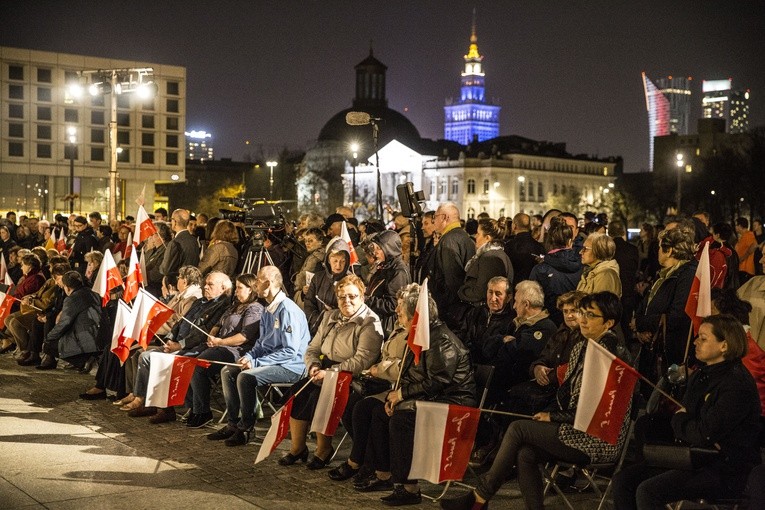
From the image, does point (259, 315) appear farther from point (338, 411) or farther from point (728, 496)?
point (728, 496)

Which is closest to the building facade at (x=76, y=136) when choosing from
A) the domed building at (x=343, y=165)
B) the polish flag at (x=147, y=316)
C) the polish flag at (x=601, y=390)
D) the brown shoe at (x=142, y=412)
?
the domed building at (x=343, y=165)

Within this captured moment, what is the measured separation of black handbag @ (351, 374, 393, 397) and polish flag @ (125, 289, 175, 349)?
9.58 feet

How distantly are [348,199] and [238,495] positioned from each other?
110575 mm

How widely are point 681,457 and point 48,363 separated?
10.9 metres

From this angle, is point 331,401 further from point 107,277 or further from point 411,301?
point 107,277

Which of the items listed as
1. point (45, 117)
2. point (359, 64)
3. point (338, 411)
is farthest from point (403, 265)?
point (359, 64)

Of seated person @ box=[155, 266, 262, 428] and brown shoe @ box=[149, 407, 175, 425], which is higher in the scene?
seated person @ box=[155, 266, 262, 428]

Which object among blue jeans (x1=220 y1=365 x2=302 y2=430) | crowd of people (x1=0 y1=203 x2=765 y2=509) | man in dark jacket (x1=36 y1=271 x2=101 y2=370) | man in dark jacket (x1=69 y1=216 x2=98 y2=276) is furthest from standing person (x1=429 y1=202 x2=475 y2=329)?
man in dark jacket (x1=69 y1=216 x2=98 y2=276)

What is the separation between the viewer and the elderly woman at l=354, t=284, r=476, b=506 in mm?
7887

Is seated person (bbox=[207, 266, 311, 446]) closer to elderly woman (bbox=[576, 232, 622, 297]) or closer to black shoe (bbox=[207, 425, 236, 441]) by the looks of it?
black shoe (bbox=[207, 425, 236, 441])

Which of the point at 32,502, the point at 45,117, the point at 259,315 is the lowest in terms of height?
the point at 32,502

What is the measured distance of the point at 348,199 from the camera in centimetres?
11819

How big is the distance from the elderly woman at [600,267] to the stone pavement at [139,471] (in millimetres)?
2358

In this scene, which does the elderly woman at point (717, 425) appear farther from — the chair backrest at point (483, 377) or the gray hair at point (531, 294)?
the gray hair at point (531, 294)
